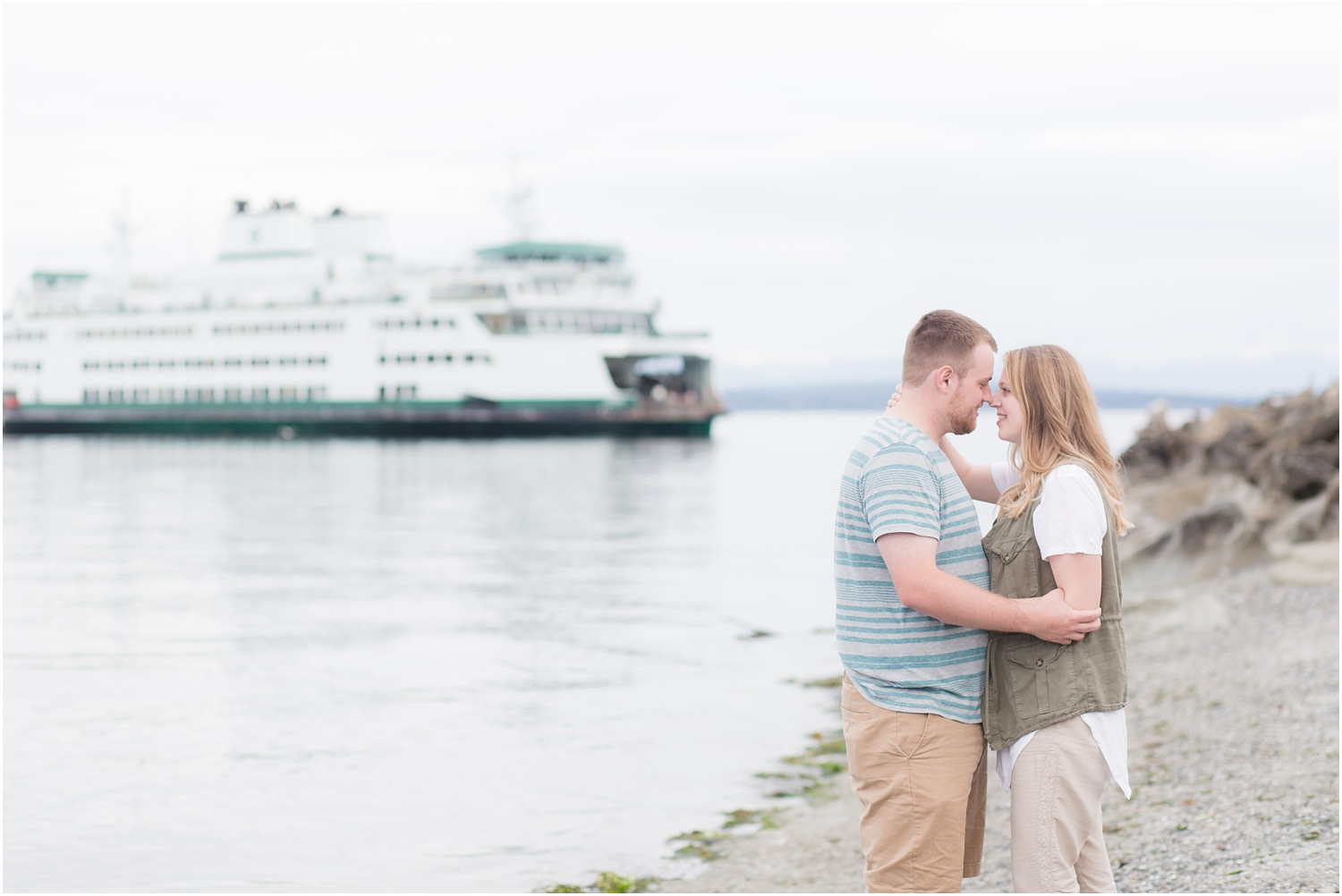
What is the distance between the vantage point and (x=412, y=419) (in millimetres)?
58156

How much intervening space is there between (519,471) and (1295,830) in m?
35.3

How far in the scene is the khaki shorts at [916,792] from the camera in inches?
124

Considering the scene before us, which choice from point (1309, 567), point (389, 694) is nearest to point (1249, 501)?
point (1309, 567)

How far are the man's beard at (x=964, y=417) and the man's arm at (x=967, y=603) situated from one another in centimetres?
32

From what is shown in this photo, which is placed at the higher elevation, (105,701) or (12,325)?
(12,325)

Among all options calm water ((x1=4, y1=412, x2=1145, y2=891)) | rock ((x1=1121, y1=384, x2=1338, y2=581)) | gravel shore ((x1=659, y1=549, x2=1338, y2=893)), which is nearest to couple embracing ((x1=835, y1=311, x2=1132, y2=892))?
gravel shore ((x1=659, y1=549, x2=1338, y2=893))

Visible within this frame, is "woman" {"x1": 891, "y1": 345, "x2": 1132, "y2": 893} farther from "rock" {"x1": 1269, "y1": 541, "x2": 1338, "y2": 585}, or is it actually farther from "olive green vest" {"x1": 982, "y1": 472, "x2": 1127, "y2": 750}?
"rock" {"x1": 1269, "y1": 541, "x2": 1338, "y2": 585}

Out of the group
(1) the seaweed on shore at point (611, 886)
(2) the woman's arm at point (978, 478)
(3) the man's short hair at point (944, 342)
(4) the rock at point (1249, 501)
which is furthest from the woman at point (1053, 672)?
(4) the rock at point (1249, 501)

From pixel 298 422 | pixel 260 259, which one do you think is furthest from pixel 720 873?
pixel 260 259

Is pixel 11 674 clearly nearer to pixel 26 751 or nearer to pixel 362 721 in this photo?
pixel 26 751

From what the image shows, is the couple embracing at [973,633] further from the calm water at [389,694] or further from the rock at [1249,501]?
the rock at [1249,501]

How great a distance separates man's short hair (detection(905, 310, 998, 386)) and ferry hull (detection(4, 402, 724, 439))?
53.2m

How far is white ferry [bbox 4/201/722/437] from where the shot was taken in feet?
191

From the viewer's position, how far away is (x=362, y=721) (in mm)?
9211
